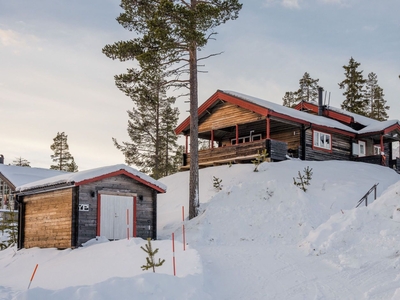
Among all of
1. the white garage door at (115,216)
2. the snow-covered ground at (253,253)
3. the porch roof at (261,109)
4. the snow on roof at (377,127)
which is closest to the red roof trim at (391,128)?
the snow on roof at (377,127)

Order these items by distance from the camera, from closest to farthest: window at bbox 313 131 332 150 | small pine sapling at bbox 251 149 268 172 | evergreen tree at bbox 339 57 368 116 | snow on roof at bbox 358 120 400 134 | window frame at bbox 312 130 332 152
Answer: small pine sapling at bbox 251 149 268 172
window frame at bbox 312 130 332 152
window at bbox 313 131 332 150
snow on roof at bbox 358 120 400 134
evergreen tree at bbox 339 57 368 116

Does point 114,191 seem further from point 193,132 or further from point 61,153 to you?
point 61,153

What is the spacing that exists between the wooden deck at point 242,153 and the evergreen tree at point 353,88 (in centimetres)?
2674

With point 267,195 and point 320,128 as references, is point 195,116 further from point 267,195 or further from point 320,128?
point 320,128

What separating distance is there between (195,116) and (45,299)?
13.9 m

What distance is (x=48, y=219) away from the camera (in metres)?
18.3

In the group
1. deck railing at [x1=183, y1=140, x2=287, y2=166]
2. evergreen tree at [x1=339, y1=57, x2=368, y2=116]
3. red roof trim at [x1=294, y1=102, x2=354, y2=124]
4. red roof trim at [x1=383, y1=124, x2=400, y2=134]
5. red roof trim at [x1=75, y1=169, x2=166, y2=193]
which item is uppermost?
evergreen tree at [x1=339, y1=57, x2=368, y2=116]

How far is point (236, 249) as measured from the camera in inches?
600

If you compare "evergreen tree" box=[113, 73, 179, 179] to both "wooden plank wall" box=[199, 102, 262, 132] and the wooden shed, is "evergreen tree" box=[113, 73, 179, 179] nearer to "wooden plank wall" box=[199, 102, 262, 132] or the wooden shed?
"wooden plank wall" box=[199, 102, 262, 132]

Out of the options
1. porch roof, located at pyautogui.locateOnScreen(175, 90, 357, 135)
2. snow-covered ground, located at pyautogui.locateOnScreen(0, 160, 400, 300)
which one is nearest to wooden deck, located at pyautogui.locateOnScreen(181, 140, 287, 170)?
snow-covered ground, located at pyautogui.locateOnScreen(0, 160, 400, 300)

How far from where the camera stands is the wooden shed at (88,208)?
55.5ft

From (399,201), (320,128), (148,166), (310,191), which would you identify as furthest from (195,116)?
(148,166)

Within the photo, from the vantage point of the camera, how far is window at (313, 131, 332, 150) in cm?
2999

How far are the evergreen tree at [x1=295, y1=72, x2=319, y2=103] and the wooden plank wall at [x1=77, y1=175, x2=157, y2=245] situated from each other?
40.9 m
